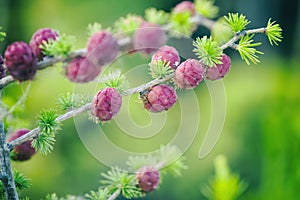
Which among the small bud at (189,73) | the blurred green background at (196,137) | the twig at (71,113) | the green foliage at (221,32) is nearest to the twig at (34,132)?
the twig at (71,113)

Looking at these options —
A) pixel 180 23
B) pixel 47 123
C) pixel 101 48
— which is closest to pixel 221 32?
pixel 180 23

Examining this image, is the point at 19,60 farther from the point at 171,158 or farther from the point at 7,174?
the point at 171,158

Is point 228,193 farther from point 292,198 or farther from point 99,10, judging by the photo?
point 99,10

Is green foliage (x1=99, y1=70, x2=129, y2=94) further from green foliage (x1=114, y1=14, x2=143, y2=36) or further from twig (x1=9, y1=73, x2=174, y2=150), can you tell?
green foliage (x1=114, y1=14, x2=143, y2=36)

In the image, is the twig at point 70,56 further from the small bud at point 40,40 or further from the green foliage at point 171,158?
the green foliage at point 171,158

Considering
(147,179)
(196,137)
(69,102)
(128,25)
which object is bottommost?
(147,179)

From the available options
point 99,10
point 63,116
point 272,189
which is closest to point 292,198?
point 272,189

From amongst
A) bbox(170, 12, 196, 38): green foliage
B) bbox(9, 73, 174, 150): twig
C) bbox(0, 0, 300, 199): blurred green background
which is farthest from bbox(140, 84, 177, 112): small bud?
bbox(0, 0, 300, 199): blurred green background
